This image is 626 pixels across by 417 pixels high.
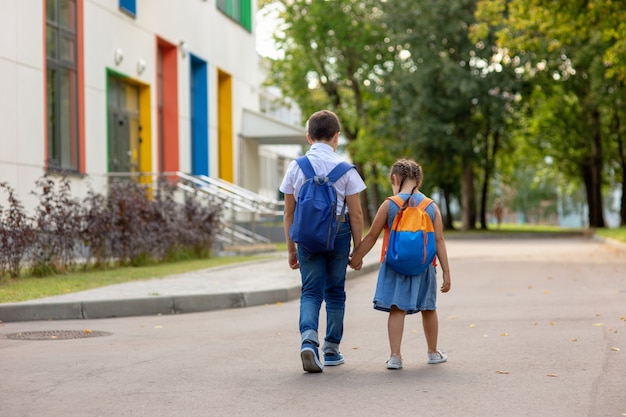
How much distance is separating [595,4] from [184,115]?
1209 centimetres

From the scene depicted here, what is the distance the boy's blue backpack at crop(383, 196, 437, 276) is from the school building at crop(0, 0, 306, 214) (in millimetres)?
12531

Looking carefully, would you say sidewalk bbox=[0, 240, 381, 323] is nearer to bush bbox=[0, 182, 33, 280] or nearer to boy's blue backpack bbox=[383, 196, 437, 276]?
bush bbox=[0, 182, 33, 280]

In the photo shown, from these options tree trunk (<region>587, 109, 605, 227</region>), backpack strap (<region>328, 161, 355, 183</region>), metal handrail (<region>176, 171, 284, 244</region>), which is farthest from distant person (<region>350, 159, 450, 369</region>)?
tree trunk (<region>587, 109, 605, 227</region>)

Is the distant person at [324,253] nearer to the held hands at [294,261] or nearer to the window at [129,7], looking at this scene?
the held hands at [294,261]

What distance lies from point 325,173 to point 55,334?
3.78 metres

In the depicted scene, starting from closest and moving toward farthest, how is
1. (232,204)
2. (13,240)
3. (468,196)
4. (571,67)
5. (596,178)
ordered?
(13,240) < (232,204) < (571,67) < (468,196) < (596,178)

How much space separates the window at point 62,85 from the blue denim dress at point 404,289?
14.7 meters

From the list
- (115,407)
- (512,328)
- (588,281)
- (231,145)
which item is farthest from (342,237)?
(231,145)

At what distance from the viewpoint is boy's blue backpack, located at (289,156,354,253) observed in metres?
7.13

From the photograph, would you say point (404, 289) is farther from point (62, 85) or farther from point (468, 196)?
point (468, 196)

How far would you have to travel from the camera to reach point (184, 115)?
101 feet

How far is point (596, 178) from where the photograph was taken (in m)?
50.1

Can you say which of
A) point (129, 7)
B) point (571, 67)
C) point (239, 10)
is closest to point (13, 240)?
point (129, 7)

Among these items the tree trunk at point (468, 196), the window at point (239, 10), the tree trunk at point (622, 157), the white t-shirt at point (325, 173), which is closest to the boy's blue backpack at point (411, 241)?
the white t-shirt at point (325, 173)
